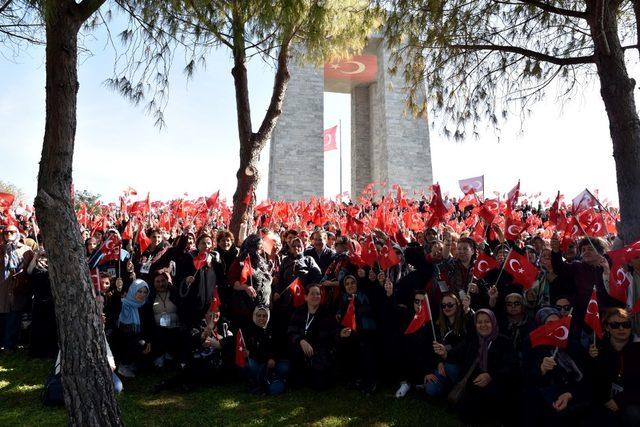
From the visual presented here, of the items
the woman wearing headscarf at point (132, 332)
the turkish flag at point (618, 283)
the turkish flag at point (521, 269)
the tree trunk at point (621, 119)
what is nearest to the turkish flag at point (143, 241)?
the woman wearing headscarf at point (132, 332)

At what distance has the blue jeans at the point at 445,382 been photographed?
4.22m

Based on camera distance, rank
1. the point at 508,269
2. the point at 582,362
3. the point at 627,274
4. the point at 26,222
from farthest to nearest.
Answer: the point at 26,222 < the point at 508,269 < the point at 627,274 < the point at 582,362

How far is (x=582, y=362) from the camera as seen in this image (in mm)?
3559

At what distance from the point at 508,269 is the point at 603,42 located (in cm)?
247

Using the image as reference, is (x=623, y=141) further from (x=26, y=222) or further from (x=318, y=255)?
(x=26, y=222)

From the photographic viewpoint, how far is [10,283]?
579 centimetres

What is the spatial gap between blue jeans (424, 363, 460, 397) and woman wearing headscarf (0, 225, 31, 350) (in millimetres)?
4903

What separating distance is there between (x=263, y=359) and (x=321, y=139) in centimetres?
1954

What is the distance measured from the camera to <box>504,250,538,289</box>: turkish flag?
420 cm

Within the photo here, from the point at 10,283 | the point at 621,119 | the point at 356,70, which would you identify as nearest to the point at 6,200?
the point at 10,283

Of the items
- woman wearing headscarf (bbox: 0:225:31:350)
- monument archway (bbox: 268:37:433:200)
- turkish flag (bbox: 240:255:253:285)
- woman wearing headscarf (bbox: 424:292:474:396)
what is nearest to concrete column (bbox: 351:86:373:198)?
monument archway (bbox: 268:37:433:200)

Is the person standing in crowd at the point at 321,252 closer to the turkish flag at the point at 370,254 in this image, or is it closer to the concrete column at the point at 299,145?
the turkish flag at the point at 370,254

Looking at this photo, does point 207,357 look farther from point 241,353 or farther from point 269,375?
point 269,375

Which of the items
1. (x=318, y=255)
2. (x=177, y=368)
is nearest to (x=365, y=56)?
(x=318, y=255)
